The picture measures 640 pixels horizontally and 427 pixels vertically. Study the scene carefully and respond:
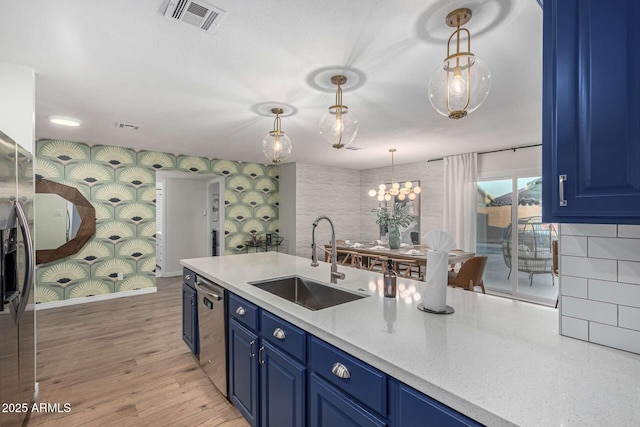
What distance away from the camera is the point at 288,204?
20.3 feet

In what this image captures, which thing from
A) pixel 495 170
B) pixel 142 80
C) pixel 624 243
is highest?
pixel 142 80

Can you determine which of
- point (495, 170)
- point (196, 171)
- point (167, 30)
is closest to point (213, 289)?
point (167, 30)

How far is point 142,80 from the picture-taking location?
2334mm

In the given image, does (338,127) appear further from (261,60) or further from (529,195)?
(529,195)

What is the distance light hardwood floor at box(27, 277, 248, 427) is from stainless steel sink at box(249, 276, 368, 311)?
0.85 meters

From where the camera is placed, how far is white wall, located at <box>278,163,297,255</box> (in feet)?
19.8

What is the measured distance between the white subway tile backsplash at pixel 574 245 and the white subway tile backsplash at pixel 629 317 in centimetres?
20

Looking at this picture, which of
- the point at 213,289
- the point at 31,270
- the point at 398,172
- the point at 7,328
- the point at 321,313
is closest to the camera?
the point at 321,313

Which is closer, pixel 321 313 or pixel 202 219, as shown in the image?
pixel 321 313

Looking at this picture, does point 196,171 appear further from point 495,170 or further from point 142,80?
point 495,170

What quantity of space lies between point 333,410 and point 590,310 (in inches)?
39.7

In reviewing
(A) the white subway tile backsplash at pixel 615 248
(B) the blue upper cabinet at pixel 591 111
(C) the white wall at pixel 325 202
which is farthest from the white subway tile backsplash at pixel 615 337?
(C) the white wall at pixel 325 202

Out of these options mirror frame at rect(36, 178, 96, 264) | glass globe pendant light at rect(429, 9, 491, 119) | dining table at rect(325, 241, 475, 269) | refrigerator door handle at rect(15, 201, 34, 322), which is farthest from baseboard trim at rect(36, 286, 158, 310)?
glass globe pendant light at rect(429, 9, 491, 119)

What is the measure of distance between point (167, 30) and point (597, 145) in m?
2.06
